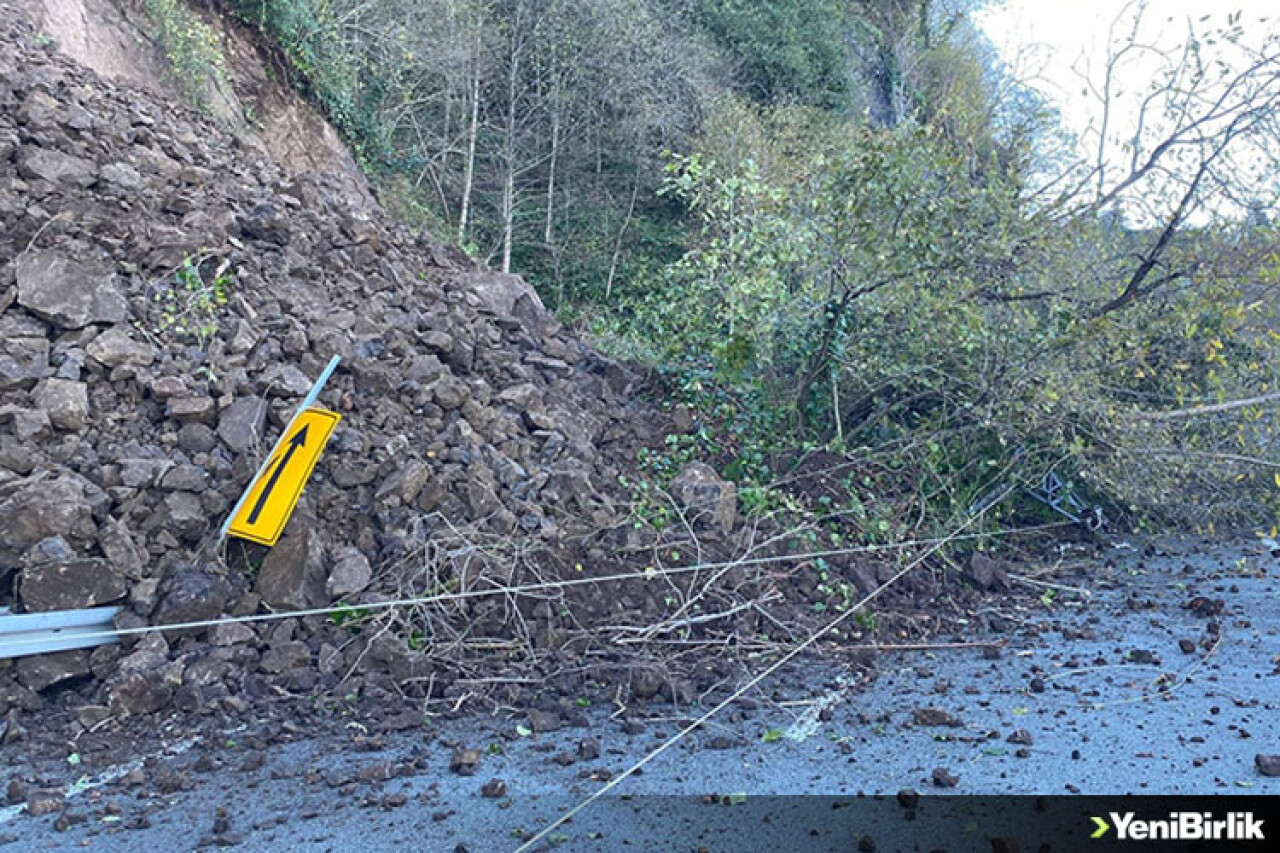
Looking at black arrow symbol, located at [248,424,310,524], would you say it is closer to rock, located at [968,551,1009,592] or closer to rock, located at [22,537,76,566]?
rock, located at [22,537,76,566]

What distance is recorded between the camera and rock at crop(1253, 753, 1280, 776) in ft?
12.7

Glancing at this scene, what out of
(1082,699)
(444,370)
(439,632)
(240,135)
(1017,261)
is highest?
(240,135)

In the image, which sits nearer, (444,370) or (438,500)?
(438,500)

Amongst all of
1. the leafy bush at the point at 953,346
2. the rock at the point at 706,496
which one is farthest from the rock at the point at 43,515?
the leafy bush at the point at 953,346

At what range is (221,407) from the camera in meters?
5.80

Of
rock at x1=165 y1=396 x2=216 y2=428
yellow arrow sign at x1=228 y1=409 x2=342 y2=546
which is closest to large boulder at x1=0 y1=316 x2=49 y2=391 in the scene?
rock at x1=165 y1=396 x2=216 y2=428

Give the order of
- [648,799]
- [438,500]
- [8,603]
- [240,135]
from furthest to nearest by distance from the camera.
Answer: [240,135] < [438,500] < [8,603] < [648,799]

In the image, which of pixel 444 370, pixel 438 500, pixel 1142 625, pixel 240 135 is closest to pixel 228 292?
pixel 444 370

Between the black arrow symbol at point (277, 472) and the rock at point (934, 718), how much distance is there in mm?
3259

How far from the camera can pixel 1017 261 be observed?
7062mm

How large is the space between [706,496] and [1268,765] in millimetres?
3428

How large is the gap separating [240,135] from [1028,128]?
22.9 feet

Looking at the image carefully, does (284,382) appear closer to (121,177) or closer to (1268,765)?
(121,177)

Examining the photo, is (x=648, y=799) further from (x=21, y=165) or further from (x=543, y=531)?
(x=21, y=165)
